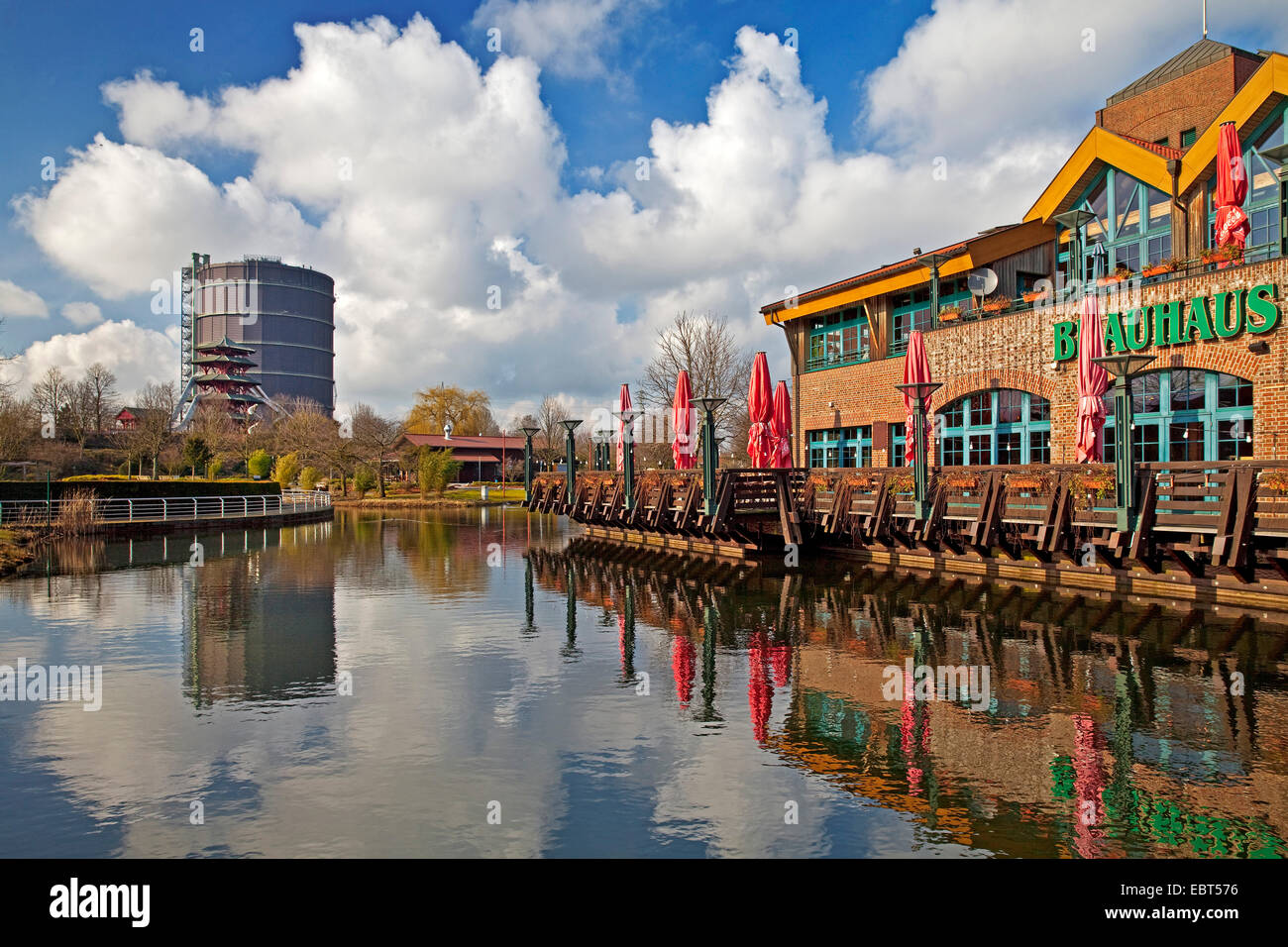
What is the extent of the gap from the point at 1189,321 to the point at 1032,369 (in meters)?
4.07

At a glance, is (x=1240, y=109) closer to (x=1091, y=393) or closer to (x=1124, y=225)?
(x=1124, y=225)

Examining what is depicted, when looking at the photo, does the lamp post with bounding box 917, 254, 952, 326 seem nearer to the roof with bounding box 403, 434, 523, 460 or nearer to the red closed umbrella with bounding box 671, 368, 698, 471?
the red closed umbrella with bounding box 671, 368, 698, 471

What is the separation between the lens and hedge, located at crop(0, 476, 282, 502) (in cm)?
3017

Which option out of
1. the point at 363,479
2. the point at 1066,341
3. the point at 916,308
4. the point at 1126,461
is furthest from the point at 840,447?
the point at 363,479

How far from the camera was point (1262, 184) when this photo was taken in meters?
18.8

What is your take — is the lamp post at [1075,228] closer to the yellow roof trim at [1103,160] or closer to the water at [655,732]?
the yellow roof trim at [1103,160]

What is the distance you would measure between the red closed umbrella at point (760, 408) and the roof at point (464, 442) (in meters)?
48.1

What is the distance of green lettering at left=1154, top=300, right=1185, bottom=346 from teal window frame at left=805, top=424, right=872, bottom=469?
31.1ft

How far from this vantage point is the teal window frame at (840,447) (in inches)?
1083

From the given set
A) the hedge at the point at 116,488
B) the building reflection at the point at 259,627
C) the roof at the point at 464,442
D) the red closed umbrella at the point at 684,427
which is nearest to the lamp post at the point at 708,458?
the red closed umbrella at the point at 684,427

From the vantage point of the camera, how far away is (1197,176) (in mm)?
20000

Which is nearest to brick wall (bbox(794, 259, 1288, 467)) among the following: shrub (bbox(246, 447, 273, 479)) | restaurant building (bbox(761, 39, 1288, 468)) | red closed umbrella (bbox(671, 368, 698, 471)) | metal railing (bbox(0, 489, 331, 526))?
restaurant building (bbox(761, 39, 1288, 468))
